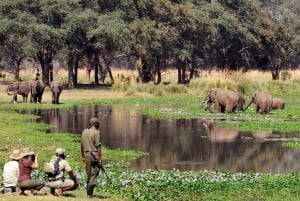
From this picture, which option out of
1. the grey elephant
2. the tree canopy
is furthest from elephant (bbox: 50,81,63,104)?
the tree canopy

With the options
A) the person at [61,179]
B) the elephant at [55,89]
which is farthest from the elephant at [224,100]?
the person at [61,179]

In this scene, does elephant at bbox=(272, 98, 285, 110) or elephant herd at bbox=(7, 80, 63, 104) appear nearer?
elephant at bbox=(272, 98, 285, 110)

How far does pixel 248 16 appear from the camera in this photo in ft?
304

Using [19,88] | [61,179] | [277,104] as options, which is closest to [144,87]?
[19,88]

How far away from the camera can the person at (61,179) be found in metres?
15.6

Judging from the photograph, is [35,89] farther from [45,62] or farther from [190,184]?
[190,184]

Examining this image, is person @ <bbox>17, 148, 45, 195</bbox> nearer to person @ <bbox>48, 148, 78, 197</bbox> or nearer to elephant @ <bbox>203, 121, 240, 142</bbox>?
person @ <bbox>48, 148, 78, 197</bbox>

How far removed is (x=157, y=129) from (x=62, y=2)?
1473 inches

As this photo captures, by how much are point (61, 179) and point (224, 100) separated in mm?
29460

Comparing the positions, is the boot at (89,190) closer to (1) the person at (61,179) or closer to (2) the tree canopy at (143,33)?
(1) the person at (61,179)

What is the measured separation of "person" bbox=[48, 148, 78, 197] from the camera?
15.6 meters

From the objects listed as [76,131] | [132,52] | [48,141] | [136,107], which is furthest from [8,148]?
[132,52]

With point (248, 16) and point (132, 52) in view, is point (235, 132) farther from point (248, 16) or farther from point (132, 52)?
point (248, 16)

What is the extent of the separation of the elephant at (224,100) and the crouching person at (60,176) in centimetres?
2903
